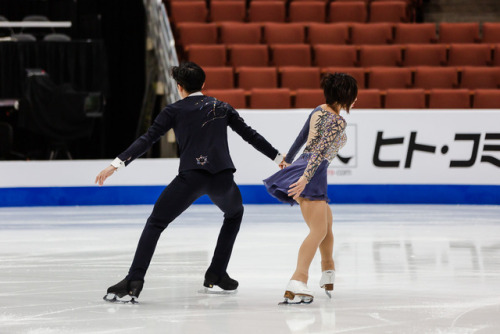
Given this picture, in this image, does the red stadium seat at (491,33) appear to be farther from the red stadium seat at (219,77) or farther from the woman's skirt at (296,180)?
the woman's skirt at (296,180)

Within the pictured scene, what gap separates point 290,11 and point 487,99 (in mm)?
3491

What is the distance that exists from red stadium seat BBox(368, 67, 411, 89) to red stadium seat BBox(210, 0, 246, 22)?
2416 millimetres

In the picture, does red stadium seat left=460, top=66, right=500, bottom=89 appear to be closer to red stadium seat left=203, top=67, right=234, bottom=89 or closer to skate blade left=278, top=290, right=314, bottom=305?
red stadium seat left=203, top=67, right=234, bottom=89

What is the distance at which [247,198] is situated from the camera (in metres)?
10.7

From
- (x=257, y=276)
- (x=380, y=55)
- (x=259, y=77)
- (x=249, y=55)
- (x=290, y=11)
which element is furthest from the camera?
(x=290, y=11)

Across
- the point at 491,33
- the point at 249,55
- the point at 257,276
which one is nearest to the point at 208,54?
the point at 249,55

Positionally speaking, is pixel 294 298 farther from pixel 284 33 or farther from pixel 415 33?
pixel 415 33

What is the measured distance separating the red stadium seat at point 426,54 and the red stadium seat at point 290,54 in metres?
1.49

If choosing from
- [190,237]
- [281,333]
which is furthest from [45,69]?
[281,333]

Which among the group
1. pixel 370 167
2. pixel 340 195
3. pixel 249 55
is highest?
pixel 249 55

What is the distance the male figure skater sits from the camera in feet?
14.6

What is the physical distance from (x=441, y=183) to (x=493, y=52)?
311 centimetres

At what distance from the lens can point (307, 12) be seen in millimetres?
13508

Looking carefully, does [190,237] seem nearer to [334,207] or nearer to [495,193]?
[334,207]
